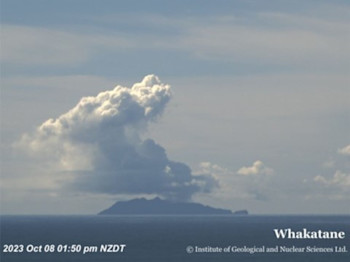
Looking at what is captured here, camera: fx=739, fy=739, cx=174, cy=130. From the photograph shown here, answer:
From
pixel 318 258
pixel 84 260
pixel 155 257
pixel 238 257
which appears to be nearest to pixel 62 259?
pixel 84 260

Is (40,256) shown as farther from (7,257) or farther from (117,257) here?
(117,257)

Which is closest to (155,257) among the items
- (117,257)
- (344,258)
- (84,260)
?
(117,257)

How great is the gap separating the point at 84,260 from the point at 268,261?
45.4 m

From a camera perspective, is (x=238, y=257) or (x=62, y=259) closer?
(x=62, y=259)

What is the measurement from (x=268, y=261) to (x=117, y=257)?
129 ft

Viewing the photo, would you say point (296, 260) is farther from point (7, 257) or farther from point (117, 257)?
point (7, 257)

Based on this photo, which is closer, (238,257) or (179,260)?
(179,260)

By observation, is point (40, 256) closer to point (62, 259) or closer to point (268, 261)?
point (62, 259)

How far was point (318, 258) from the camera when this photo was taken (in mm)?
195125

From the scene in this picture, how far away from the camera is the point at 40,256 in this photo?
196m

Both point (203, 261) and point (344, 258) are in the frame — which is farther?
point (344, 258)

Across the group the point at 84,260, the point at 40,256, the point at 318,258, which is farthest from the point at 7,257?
the point at 318,258

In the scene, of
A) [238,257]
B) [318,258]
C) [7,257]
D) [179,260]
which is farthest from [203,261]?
[7,257]

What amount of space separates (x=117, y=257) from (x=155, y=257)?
9939 millimetres
